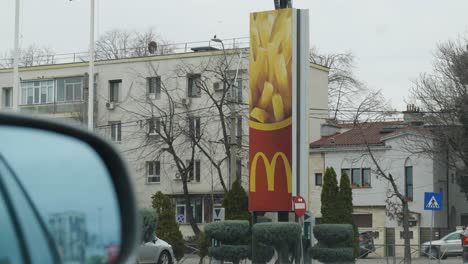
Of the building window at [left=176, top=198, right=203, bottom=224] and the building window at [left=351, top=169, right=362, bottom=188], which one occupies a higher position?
the building window at [left=351, top=169, right=362, bottom=188]

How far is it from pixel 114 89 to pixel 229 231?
39.7 metres

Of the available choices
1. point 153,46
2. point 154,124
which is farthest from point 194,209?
point 153,46

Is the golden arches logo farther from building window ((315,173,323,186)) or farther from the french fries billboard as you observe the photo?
building window ((315,173,323,186))

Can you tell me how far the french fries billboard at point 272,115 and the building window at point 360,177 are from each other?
30.3 metres

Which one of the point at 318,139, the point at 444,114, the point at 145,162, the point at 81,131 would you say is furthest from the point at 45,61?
the point at 81,131

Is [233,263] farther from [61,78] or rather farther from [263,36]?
[61,78]

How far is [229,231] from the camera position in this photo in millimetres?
30750

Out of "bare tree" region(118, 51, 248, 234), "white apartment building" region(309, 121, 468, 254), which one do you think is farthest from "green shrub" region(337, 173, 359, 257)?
"white apartment building" region(309, 121, 468, 254)

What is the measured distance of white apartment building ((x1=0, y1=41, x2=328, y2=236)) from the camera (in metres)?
61.6

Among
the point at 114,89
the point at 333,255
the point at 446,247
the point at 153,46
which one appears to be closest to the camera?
the point at 333,255

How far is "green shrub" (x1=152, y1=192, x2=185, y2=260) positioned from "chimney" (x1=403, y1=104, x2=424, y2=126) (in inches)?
765

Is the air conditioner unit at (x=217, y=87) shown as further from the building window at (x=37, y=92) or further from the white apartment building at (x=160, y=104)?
the building window at (x=37, y=92)

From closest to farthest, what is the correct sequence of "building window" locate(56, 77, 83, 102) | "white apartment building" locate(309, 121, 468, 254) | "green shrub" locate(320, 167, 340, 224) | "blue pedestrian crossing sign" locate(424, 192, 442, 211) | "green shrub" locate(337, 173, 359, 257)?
"blue pedestrian crossing sign" locate(424, 192, 442, 211) → "green shrub" locate(320, 167, 340, 224) → "green shrub" locate(337, 173, 359, 257) → "white apartment building" locate(309, 121, 468, 254) → "building window" locate(56, 77, 83, 102)

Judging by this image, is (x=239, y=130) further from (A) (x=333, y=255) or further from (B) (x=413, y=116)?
(A) (x=333, y=255)
